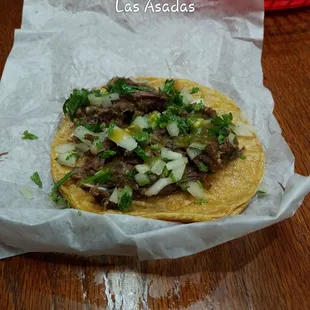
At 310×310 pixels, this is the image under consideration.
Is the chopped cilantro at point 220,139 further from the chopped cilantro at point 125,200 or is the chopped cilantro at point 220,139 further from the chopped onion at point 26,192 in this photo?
the chopped onion at point 26,192

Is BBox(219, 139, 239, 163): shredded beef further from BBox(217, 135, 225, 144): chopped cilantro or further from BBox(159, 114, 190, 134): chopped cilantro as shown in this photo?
BBox(159, 114, 190, 134): chopped cilantro

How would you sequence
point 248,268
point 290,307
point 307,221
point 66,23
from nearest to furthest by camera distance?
1. point 290,307
2. point 248,268
3. point 307,221
4. point 66,23

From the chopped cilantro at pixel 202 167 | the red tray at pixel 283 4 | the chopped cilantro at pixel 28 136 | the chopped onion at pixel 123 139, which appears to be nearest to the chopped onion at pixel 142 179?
the chopped onion at pixel 123 139

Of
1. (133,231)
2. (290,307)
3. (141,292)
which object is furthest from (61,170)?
(290,307)

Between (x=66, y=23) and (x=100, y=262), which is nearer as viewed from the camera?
(x=100, y=262)

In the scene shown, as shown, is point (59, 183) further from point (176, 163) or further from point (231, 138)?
point (231, 138)

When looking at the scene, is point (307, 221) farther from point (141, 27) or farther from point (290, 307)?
point (141, 27)
